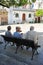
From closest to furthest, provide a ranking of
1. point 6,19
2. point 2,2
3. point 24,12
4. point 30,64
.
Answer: point 30,64 < point 2,2 < point 6,19 < point 24,12

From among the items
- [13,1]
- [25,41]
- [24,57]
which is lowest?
[24,57]

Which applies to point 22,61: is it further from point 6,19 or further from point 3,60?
point 6,19

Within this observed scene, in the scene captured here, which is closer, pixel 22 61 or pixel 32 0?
pixel 22 61

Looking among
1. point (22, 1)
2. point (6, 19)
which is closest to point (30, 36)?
point (22, 1)

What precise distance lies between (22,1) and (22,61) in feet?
18.8

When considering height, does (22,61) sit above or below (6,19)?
above

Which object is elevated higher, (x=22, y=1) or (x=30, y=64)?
(x=22, y=1)

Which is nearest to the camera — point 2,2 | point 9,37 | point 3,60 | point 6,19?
point 3,60

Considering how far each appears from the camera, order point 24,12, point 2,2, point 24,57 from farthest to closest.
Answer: point 24,12 < point 2,2 < point 24,57

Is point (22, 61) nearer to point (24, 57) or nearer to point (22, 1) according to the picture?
point (24, 57)

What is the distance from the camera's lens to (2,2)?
13.2 meters

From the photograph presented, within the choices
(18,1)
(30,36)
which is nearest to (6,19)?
(18,1)

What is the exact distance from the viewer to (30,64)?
8.10 meters

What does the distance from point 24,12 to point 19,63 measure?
55722 mm
